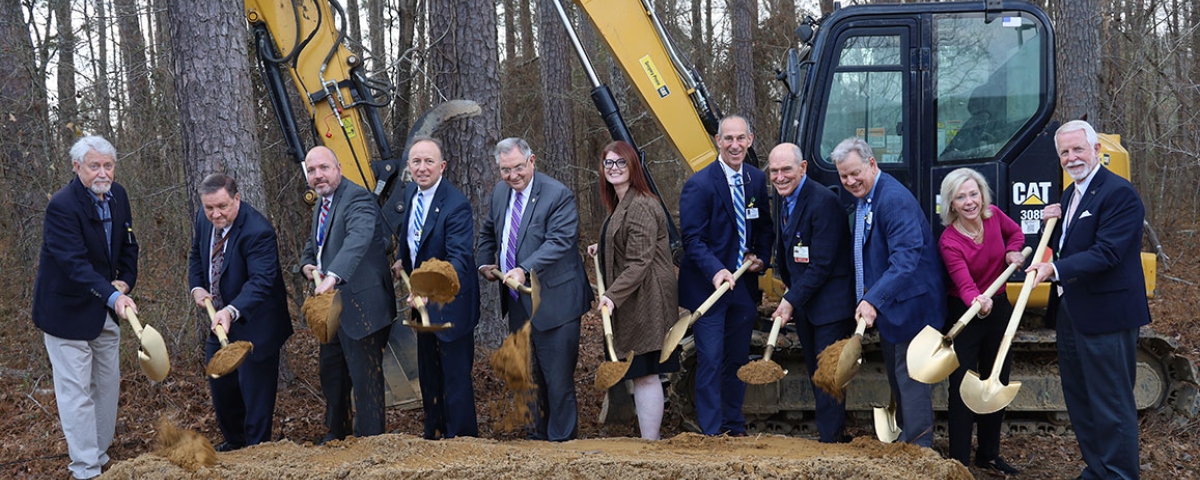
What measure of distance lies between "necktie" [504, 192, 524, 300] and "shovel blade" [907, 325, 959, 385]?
6.90 ft

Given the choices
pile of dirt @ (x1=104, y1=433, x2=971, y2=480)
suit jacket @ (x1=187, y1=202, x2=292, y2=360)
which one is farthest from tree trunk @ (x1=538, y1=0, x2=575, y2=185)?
pile of dirt @ (x1=104, y1=433, x2=971, y2=480)

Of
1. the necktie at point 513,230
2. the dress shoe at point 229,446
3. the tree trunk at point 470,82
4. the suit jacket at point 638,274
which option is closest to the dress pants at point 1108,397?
the suit jacket at point 638,274

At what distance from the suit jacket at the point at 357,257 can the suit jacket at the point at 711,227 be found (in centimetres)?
166

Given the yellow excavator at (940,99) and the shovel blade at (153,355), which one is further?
the yellow excavator at (940,99)

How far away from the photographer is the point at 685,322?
5.25m

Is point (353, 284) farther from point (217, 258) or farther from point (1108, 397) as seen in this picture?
point (1108, 397)

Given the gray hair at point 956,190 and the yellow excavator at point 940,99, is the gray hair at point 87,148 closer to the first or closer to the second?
the yellow excavator at point 940,99

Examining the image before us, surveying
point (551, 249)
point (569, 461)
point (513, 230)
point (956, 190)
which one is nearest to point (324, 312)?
point (513, 230)

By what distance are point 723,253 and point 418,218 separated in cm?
169

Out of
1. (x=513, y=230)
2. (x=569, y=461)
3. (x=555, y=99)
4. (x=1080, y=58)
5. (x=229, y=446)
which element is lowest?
(x=229, y=446)

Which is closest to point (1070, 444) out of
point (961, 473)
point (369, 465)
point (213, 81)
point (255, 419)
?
point (961, 473)

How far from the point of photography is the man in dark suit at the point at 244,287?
5.24m

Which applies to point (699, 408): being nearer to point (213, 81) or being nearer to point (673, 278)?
point (673, 278)

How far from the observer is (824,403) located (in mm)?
5227
